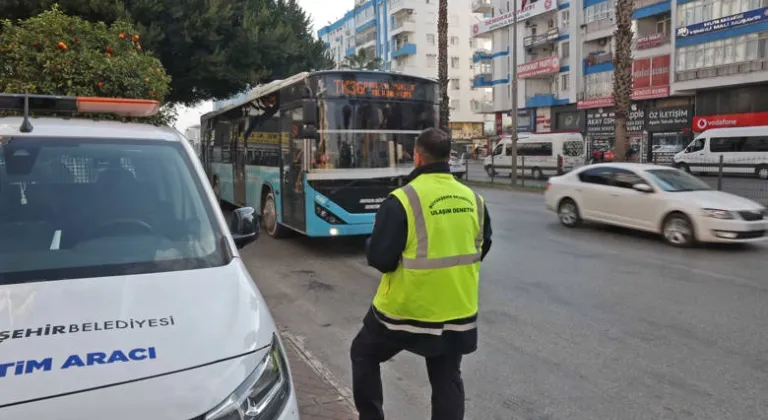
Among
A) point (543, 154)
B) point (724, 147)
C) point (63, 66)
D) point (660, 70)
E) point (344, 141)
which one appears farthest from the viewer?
point (660, 70)

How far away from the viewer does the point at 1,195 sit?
2.99 m

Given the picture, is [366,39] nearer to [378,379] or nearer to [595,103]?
[595,103]

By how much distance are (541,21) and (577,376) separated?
53878 millimetres

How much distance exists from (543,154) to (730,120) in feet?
47.5

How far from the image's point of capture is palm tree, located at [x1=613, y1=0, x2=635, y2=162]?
62.1 ft

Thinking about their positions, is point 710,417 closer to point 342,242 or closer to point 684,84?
point 342,242

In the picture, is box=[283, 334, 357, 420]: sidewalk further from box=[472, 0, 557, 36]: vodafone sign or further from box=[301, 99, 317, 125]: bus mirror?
box=[472, 0, 557, 36]: vodafone sign

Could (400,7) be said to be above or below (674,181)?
above

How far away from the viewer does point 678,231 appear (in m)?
10.1

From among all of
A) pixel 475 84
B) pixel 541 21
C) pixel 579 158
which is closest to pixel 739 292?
pixel 579 158

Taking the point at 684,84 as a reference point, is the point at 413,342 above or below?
below

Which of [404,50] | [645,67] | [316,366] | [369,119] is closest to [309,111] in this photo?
[369,119]

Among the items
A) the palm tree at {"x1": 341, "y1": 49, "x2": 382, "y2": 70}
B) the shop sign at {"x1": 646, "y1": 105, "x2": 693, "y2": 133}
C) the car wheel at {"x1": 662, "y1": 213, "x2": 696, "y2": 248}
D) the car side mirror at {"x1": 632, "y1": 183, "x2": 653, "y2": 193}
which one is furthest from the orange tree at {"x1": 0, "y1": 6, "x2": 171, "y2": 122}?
the palm tree at {"x1": 341, "y1": 49, "x2": 382, "y2": 70}

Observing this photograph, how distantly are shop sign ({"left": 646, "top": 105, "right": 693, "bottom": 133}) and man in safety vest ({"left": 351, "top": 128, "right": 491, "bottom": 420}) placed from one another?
141 feet
